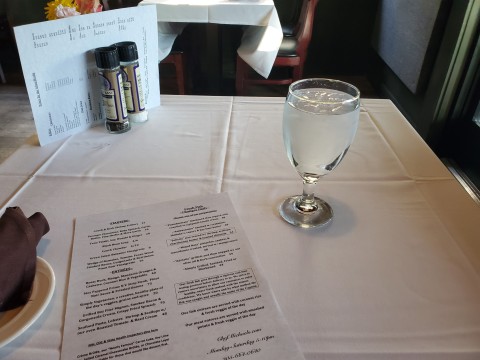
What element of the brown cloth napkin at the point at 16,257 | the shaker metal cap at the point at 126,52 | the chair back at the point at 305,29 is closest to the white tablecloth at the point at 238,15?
the chair back at the point at 305,29

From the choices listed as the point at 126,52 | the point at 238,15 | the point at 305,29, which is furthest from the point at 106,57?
the point at 305,29

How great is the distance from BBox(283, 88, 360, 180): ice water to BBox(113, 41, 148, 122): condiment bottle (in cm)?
31

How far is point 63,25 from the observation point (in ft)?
1.96

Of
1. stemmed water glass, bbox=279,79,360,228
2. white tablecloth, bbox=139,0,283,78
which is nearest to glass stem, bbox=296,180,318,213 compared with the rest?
stemmed water glass, bbox=279,79,360,228

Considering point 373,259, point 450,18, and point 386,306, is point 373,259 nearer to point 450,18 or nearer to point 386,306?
point 386,306

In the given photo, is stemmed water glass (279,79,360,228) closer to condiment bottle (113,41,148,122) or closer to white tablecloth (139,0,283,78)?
condiment bottle (113,41,148,122)

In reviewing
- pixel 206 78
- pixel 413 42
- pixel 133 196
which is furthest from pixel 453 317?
pixel 206 78

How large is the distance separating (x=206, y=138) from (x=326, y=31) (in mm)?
2179

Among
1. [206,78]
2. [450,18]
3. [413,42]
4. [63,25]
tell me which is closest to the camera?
[63,25]

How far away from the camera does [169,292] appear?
14.9 inches

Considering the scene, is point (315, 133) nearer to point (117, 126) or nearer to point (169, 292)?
point (169, 292)

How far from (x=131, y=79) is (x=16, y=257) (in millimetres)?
366

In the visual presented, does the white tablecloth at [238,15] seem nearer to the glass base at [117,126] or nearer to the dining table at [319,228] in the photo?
the dining table at [319,228]

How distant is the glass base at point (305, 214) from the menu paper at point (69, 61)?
401 millimetres
